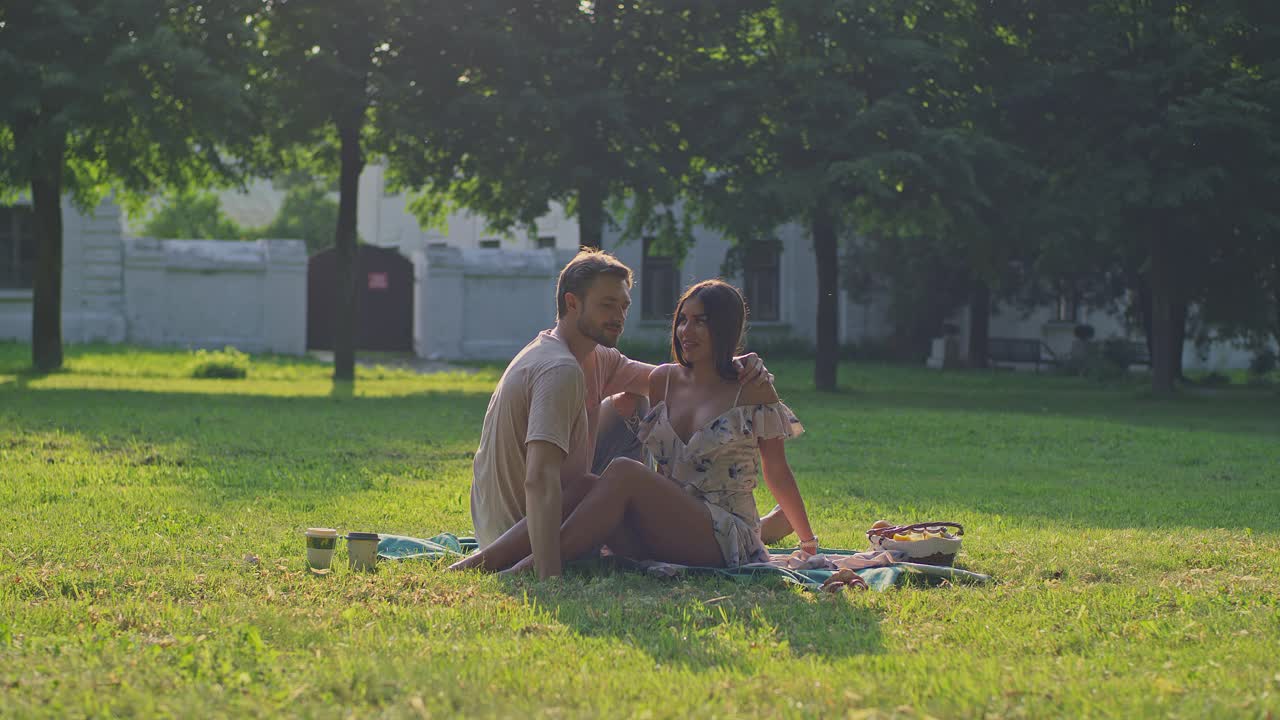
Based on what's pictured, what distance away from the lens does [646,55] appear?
2083 centimetres

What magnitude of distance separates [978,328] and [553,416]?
30.0 m

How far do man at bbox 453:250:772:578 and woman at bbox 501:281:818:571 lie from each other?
152mm

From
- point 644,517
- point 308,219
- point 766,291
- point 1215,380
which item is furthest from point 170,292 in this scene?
point 644,517

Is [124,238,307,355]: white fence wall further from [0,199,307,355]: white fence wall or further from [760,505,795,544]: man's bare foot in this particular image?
[760,505,795,544]: man's bare foot

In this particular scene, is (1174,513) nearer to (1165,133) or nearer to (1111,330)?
(1165,133)

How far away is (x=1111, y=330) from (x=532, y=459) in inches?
1331

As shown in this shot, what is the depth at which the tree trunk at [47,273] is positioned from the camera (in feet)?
69.0

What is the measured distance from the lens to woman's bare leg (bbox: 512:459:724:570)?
613 centimetres

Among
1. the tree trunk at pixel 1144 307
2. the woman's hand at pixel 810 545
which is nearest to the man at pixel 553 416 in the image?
the woman's hand at pixel 810 545

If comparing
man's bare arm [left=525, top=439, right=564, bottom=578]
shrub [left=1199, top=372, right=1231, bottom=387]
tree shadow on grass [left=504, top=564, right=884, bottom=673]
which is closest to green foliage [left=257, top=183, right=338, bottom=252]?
shrub [left=1199, top=372, right=1231, bottom=387]

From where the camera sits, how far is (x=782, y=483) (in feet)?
20.7

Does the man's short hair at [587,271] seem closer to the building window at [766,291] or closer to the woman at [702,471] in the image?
the woman at [702,471]

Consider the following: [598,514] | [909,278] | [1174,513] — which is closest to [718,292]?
[598,514]

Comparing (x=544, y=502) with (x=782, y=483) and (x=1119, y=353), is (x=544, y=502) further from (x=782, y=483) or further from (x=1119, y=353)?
(x=1119, y=353)
